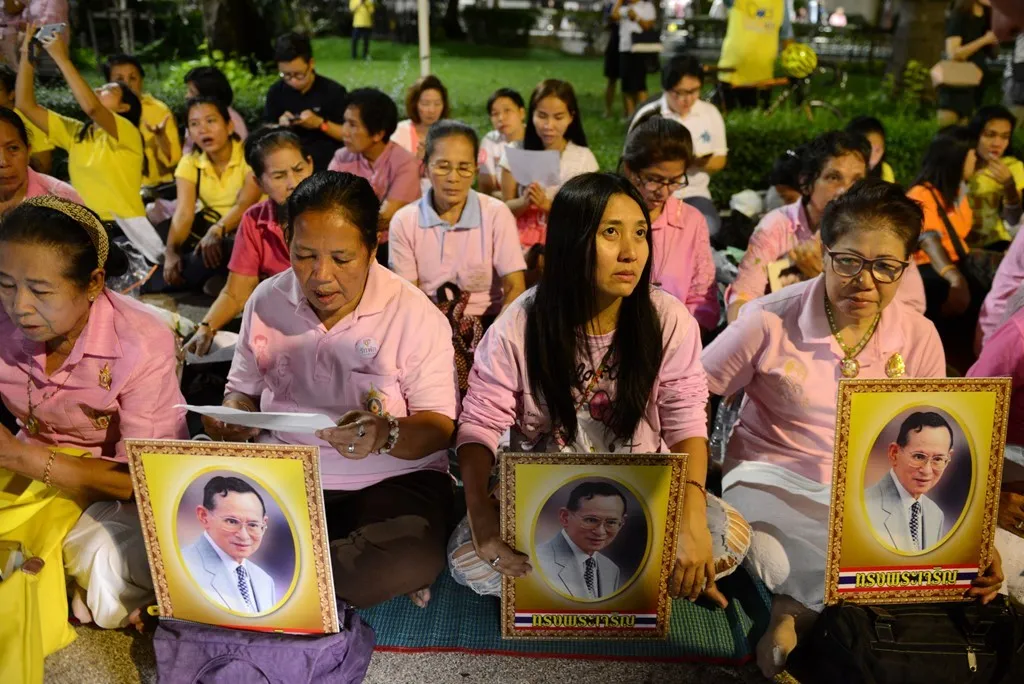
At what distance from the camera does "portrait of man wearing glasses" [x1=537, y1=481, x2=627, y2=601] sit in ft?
6.89

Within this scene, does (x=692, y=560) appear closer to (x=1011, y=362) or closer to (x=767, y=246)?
(x=1011, y=362)

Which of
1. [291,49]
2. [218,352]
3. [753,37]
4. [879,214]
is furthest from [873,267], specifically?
[753,37]

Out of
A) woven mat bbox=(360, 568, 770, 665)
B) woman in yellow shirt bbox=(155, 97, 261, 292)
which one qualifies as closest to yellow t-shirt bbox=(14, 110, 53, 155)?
woman in yellow shirt bbox=(155, 97, 261, 292)

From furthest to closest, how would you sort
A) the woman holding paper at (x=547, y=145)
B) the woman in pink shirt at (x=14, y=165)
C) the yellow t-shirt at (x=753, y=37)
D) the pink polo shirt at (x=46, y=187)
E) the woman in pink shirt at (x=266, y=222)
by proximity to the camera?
the yellow t-shirt at (x=753, y=37)
the woman holding paper at (x=547, y=145)
the woman in pink shirt at (x=266, y=222)
the pink polo shirt at (x=46, y=187)
the woman in pink shirt at (x=14, y=165)

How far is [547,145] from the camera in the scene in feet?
15.7

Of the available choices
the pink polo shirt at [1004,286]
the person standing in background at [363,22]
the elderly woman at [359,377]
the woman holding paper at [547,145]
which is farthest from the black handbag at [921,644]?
the person standing in background at [363,22]

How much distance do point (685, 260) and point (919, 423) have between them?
1.71 metres

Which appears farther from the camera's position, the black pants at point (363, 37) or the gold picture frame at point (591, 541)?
the black pants at point (363, 37)

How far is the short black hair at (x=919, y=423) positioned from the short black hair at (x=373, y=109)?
11.8ft

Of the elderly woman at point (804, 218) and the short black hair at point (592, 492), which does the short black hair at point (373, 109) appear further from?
the short black hair at point (592, 492)

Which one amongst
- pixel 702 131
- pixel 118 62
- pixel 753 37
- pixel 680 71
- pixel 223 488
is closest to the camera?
pixel 223 488

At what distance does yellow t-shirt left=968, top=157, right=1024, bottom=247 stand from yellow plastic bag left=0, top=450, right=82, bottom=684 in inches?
195

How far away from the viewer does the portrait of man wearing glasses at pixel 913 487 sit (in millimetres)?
2125

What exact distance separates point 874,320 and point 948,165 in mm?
2516
